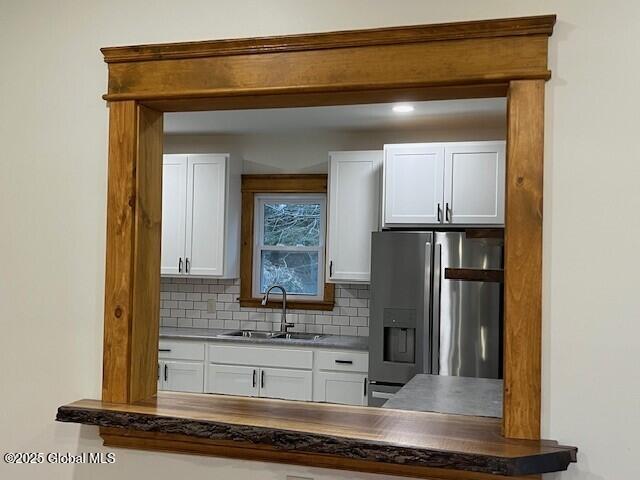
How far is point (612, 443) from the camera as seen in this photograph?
152 centimetres

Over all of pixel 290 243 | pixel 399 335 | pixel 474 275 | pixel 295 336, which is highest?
pixel 290 243

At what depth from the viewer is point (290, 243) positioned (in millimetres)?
5367

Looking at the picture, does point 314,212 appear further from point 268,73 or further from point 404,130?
point 268,73

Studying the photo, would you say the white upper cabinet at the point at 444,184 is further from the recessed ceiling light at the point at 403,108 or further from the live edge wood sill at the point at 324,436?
the live edge wood sill at the point at 324,436

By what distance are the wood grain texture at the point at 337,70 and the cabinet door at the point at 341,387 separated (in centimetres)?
304

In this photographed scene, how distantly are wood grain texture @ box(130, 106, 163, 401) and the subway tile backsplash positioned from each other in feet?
10.3

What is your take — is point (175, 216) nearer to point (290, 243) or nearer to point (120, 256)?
point (290, 243)

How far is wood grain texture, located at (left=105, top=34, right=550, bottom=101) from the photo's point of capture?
63.1 inches

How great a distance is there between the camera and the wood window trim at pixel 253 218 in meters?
5.13

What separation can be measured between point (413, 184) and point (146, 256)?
2816mm

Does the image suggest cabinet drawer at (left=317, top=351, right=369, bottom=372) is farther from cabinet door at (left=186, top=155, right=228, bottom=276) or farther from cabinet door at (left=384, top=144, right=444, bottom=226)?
cabinet door at (left=186, top=155, right=228, bottom=276)

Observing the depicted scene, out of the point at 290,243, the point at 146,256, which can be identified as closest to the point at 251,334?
the point at 290,243

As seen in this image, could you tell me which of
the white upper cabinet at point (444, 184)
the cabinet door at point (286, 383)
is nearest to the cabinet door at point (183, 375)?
the cabinet door at point (286, 383)

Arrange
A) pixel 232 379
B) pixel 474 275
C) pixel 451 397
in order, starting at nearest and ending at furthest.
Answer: pixel 474 275 < pixel 451 397 < pixel 232 379
